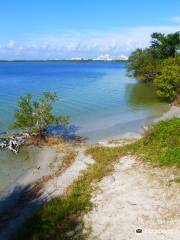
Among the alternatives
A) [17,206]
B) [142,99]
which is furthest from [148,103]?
[17,206]

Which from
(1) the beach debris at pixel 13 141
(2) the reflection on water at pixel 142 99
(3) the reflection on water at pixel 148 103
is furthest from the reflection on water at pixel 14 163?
(2) the reflection on water at pixel 142 99

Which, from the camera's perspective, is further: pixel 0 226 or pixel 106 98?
pixel 106 98

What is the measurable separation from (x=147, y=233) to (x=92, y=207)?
300 cm

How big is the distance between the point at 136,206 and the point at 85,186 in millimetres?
3387

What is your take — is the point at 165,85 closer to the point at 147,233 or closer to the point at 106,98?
the point at 106,98

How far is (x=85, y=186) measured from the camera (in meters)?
17.5

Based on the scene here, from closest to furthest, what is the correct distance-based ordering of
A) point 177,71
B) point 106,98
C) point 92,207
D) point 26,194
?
point 92,207 → point 26,194 → point 177,71 → point 106,98

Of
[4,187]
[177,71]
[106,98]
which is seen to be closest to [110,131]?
[4,187]

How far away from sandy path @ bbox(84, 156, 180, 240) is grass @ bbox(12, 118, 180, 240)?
544mm

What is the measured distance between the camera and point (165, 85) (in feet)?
152

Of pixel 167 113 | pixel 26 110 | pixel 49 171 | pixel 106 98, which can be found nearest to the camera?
pixel 49 171

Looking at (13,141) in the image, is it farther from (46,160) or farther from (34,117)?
(46,160)

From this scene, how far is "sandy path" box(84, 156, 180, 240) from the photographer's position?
13062mm

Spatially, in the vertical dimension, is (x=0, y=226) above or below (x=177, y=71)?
below
